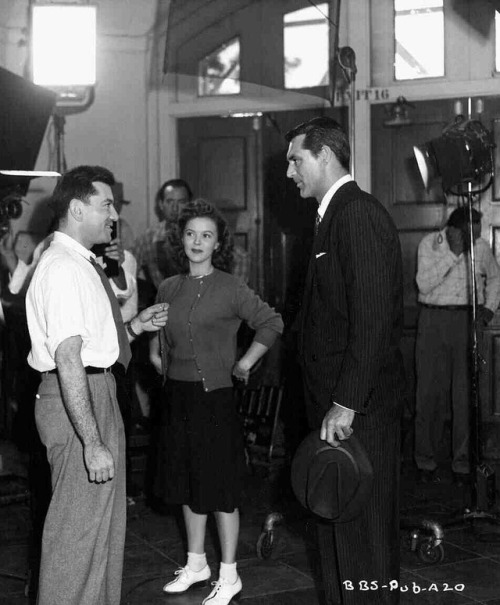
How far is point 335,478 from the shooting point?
2.94 metres

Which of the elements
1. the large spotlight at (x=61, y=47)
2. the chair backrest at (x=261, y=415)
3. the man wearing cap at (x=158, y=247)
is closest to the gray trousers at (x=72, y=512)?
the man wearing cap at (x=158, y=247)

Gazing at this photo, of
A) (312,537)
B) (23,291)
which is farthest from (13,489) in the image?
(312,537)

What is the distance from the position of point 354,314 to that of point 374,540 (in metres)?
0.78

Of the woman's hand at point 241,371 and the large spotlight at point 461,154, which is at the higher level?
the large spotlight at point 461,154

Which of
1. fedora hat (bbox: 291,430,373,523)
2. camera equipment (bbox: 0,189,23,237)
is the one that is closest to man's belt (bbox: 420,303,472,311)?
camera equipment (bbox: 0,189,23,237)

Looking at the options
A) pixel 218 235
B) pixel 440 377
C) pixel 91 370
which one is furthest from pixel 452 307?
pixel 91 370

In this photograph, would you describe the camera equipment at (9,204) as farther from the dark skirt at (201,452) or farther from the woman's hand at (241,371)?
the woman's hand at (241,371)

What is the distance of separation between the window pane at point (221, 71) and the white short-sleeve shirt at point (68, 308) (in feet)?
14.3

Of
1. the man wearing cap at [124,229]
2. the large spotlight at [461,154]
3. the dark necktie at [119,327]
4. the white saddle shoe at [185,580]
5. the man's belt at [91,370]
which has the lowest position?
the white saddle shoe at [185,580]

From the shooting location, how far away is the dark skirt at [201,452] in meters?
3.90

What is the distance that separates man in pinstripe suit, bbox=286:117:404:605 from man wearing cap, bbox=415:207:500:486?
3458 millimetres

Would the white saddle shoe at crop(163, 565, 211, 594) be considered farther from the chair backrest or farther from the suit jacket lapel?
the chair backrest

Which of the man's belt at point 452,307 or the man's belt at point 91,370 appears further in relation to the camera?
the man's belt at point 452,307

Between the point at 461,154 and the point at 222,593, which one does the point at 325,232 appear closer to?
the point at 222,593
